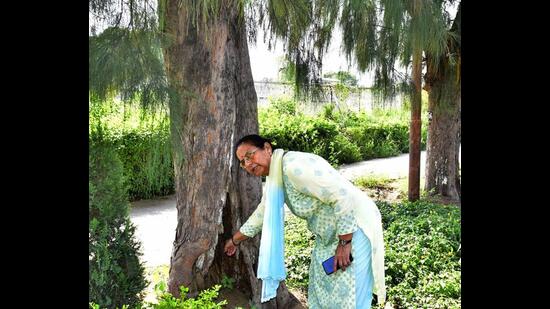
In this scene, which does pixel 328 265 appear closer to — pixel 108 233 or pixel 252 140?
pixel 252 140

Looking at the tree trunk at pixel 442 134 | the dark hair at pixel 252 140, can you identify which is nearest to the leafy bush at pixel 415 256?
the tree trunk at pixel 442 134

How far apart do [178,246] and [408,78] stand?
9.59 feet

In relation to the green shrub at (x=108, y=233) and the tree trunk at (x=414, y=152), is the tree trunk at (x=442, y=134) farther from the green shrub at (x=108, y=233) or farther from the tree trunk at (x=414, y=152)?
the green shrub at (x=108, y=233)

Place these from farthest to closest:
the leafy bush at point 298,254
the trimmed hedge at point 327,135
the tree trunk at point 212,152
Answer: the trimmed hedge at point 327,135, the leafy bush at point 298,254, the tree trunk at point 212,152

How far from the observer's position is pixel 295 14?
11.6 ft

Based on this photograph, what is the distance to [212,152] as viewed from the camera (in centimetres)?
377

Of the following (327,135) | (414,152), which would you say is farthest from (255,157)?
(327,135)

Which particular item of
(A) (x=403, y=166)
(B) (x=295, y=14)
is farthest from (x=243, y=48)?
(A) (x=403, y=166)

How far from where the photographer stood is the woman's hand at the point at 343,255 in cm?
272

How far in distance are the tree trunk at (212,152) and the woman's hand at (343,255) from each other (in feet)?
4.05

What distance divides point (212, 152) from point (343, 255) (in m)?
1.38
